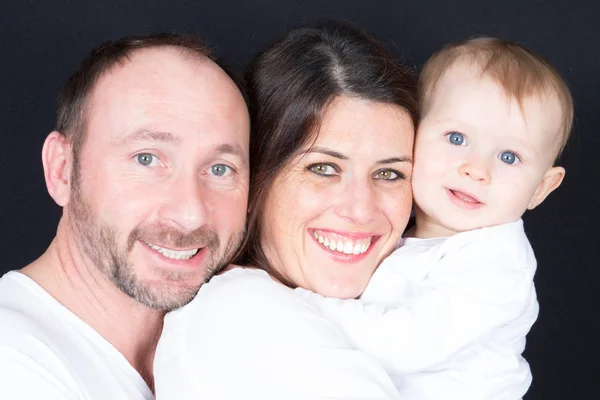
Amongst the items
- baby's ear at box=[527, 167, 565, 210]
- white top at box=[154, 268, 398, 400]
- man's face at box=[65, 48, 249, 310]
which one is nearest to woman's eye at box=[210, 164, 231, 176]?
man's face at box=[65, 48, 249, 310]

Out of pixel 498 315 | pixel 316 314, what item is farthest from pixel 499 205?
pixel 316 314

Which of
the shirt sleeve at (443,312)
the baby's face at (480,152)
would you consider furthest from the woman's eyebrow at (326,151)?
the shirt sleeve at (443,312)

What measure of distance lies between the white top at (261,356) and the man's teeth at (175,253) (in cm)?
22

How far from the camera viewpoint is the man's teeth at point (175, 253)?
2.44 m

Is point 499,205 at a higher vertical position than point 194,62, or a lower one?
lower

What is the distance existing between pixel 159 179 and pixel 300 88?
0.44 metres

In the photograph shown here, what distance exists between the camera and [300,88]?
2.54 metres

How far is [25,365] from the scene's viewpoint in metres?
2.14

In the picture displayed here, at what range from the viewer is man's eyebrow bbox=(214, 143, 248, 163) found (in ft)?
8.14

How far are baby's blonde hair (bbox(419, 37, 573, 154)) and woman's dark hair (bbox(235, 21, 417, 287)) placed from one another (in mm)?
88

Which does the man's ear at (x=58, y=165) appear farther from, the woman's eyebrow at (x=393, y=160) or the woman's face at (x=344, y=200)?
the woman's eyebrow at (x=393, y=160)

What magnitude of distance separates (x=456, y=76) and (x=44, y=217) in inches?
69.4

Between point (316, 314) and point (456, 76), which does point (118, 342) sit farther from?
point (456, 76)

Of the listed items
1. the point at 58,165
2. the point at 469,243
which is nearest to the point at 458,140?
the point at 469,243
